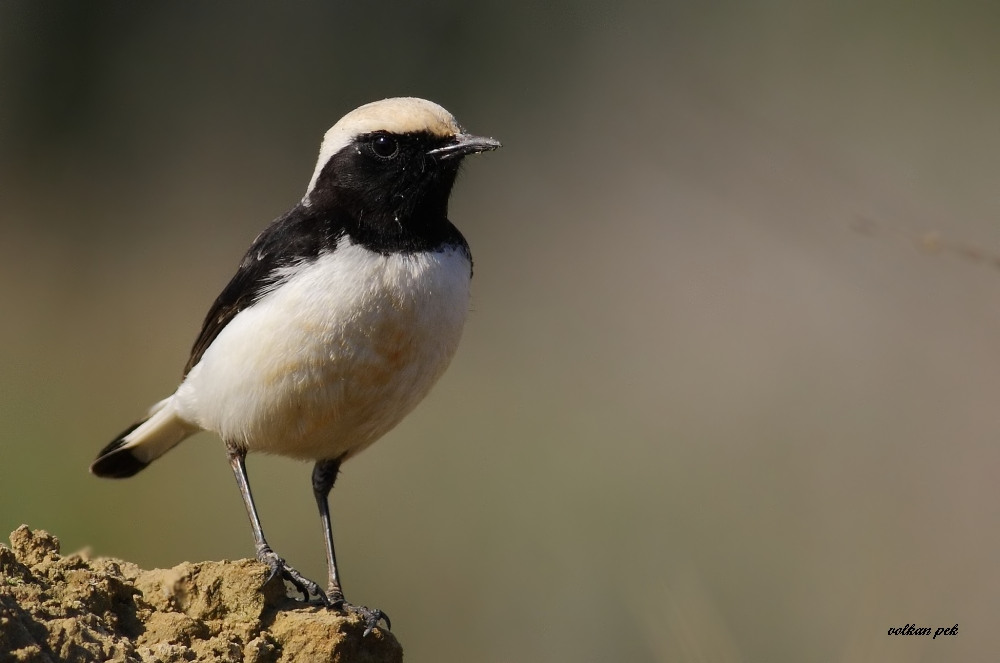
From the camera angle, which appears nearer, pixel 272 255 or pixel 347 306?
pixel 347 306

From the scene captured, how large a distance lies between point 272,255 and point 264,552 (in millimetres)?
1258

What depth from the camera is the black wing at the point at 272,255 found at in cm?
579

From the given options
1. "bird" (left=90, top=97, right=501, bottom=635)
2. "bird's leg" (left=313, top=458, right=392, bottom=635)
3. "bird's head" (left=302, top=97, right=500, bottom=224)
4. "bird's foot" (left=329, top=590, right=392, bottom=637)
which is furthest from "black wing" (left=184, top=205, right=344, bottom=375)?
"bird's foot" (left=329, top=590, right=392, bottom=637)

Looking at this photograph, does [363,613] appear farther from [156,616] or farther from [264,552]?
[156,616]

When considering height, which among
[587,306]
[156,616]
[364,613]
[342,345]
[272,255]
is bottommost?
[587,306]

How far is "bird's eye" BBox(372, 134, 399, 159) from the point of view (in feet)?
19.5

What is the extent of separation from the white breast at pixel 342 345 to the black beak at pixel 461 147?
1.36 ft

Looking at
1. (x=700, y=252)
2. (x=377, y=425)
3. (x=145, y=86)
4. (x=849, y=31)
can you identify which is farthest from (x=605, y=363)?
(x=377, y=425)

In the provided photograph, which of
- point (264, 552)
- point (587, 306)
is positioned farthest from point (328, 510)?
point (587, 306)

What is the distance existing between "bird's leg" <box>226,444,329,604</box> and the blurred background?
1.41 metres

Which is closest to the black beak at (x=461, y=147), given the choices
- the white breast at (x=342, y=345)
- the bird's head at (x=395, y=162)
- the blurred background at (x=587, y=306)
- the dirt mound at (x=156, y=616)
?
the bird's head at (x=395, y=162)

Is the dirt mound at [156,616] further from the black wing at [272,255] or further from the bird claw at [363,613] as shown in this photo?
the black wing at [272,255]

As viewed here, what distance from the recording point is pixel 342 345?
218 inches

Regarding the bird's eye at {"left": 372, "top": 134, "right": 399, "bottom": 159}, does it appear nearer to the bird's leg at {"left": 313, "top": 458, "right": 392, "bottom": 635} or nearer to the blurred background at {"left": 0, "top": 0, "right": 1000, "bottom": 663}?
the bird's leg at {"left": 313, "top": 458, "right": 392, "bottom": 635}
